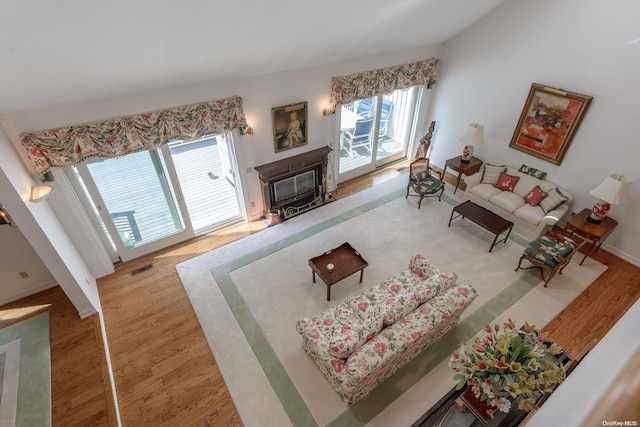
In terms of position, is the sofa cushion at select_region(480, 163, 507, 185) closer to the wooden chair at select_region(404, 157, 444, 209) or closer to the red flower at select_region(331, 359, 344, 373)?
the wooden chair at select_region(404, 157, 444, 209)

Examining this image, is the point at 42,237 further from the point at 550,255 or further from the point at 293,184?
the point at 550,255

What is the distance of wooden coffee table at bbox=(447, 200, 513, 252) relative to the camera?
5.66 metres

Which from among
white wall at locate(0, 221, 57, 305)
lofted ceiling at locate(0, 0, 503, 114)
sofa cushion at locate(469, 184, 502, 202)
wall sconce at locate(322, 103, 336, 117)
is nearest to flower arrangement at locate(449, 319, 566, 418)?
lofted ceiling at locate(0, 0, 503, 114)

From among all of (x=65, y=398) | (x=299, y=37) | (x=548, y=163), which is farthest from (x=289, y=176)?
(x=548, y=163)

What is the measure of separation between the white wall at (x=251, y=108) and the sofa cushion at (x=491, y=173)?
2824 millimetres

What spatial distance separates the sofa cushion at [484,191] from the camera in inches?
256

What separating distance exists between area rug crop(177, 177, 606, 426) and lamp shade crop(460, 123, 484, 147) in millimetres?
1254

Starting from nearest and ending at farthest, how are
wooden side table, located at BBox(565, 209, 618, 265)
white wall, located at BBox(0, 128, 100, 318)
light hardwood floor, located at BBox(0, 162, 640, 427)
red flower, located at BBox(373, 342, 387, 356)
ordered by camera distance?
red flower, located at BBox(373, 342, 387, 356) → white wall, located at BBox(0, 128, 100, 318) → light hardwood floor, located at BBox(0, 162, 640, 427) → wooden side table, located at BBox(565, 209, 618, 265)

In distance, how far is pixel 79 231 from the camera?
192 inches

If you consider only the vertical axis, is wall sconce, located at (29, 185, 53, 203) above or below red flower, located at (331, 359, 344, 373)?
above

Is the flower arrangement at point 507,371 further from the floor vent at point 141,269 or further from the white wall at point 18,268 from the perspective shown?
the white wall at point 18,268

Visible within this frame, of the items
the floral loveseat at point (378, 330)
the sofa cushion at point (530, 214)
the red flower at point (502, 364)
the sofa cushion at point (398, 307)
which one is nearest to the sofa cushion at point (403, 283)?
the floral loveseat at point (378, 330)

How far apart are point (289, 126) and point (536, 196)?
4.88 meters

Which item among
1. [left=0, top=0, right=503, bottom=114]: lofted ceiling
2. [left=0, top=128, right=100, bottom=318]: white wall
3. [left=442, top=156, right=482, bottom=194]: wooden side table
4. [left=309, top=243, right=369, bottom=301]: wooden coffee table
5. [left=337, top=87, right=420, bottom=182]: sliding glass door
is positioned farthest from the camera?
[left=337, top=87, right=420, bottom=182]: sliding glass door
